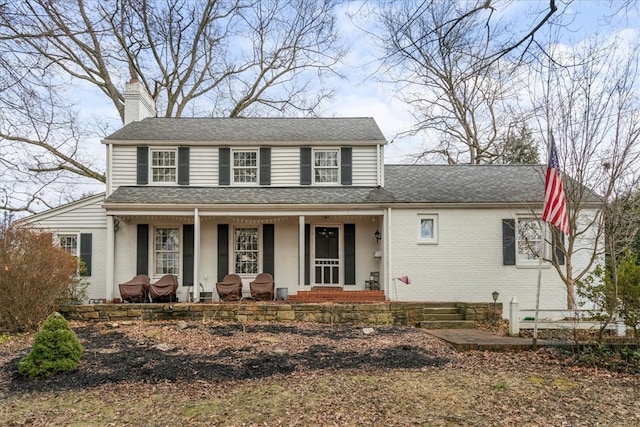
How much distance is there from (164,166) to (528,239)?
1074cm

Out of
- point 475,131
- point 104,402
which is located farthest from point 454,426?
point 475,131

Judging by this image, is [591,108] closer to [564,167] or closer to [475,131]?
[564,167]

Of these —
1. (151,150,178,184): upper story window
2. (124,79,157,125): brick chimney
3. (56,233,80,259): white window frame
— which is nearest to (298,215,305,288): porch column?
(151,150,178,184): upper story window

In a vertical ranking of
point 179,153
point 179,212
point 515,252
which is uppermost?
point 179,153

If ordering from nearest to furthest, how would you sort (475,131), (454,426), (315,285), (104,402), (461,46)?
(454,426) → (104,402) → (461,46) → (315,285) → (475,131)

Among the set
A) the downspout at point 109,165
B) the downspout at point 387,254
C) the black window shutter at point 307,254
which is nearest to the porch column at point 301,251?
the black window shutter at point 307,254

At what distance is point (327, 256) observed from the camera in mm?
13992

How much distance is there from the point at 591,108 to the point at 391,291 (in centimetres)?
635

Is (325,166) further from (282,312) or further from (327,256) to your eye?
(282,312)

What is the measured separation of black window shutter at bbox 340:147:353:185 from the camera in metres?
14.2

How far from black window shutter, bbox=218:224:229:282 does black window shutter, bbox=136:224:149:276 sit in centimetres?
206

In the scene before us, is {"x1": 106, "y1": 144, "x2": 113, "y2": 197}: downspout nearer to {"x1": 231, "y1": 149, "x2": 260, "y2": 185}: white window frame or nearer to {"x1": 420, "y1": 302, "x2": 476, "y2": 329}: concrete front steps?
{"x1": 231, "y1": 149, "x2": 260, "y2": 185}: white window frame

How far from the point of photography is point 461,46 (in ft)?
21.3

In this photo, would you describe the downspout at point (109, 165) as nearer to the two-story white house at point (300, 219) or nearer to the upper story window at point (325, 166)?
the two-story white house at point (300, 219)
